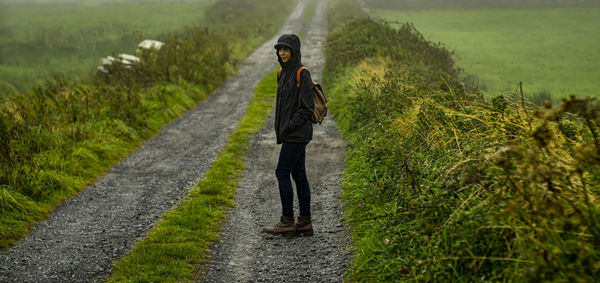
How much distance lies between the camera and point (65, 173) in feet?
25.8

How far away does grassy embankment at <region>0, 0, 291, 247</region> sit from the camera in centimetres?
690

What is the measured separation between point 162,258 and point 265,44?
87.4ft

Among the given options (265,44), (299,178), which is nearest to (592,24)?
(265,44)

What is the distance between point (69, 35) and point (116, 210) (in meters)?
28.1

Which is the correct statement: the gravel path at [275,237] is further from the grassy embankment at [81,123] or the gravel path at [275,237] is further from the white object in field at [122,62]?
the white object in field at [122,62]

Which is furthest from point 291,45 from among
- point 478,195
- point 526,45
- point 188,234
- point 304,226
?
point 526,45

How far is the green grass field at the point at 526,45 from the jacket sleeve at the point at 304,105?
9253mm

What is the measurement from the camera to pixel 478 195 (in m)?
4.12

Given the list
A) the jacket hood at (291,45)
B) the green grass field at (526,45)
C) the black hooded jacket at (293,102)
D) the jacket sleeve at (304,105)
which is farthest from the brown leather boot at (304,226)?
the green grass field at (526,45)

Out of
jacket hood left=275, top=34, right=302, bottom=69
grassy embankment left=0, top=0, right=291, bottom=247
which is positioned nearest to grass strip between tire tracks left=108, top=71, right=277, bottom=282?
grassy embankment left=0, top=0, right=291, bottom=247

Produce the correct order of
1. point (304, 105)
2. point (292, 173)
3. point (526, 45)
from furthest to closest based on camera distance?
point (526, 45)
point (292, 173)
point (304, 105)

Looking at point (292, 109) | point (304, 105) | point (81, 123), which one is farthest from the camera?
point (81, 123)

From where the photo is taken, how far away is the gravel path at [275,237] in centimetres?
502

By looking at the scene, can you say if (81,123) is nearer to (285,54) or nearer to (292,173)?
(292,173)
